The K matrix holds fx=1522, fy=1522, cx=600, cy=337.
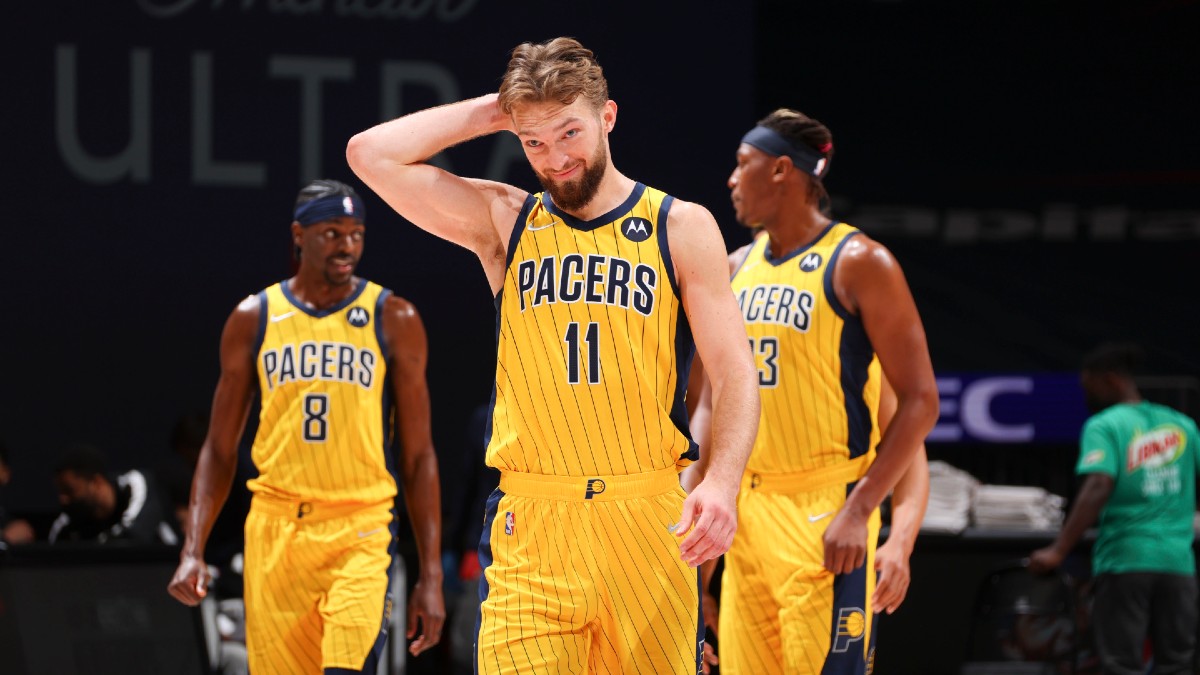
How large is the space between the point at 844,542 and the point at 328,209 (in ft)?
7.76

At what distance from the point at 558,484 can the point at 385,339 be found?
7.38 ft

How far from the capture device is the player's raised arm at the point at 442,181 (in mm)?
3361

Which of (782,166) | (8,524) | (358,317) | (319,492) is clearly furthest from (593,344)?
(8,524)

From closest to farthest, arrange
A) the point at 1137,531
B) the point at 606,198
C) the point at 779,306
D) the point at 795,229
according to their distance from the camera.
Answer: the point at 606,198 < the point at 779,306 < the point at 795,229 < the point at 1137,531

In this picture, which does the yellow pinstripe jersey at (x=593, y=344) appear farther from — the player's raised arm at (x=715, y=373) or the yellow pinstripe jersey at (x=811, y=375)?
the yellow pinstripe jersey at (x=811, y=375)

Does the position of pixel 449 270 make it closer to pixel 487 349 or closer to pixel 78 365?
pixel 487 349

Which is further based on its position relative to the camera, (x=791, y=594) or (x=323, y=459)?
(x=323, y=459)

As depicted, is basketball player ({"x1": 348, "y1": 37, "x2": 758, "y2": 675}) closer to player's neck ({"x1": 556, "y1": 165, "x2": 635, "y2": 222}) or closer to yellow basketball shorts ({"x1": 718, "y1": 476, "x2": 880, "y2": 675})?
player's neck ({"x1": 556, "y1": 165, "x2": 635, "y2": 222})

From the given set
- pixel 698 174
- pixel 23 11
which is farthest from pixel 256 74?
pixel 698 174

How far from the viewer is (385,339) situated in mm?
5410

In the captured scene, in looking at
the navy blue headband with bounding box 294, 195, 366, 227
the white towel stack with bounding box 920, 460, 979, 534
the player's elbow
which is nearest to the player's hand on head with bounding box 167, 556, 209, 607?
the navy blue headband with bounding box 294, 195, 366, 227

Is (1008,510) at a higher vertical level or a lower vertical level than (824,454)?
lower

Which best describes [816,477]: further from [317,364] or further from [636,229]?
[317,364]

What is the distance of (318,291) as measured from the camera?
548 centimetres
